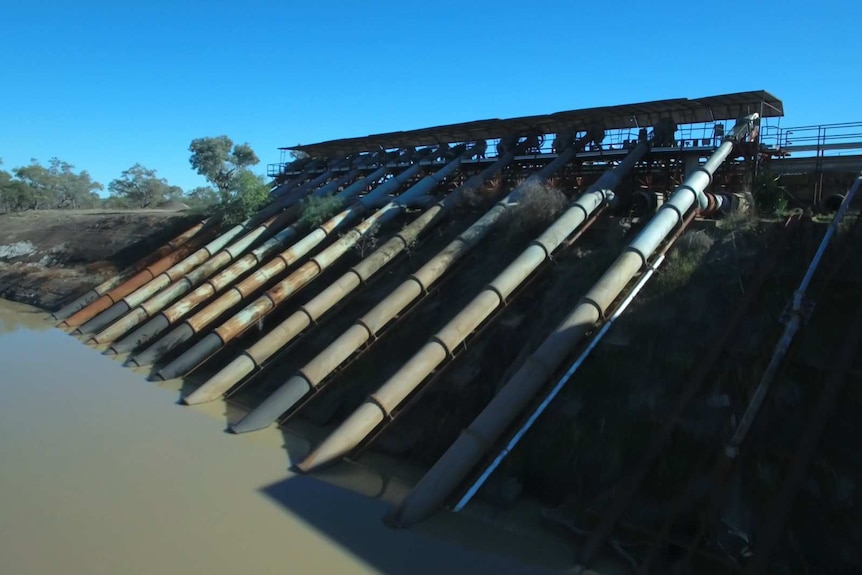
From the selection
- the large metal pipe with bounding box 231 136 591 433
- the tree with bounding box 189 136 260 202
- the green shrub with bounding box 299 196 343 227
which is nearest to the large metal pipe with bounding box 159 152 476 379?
the green shrub with bounding box 299 196 343 227

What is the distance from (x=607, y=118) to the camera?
18.9m

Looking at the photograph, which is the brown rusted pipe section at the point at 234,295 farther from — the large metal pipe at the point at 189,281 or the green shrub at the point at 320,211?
the large metal pipe at the point at 189,281

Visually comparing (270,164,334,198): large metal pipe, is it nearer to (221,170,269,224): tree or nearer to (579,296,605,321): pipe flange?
(221,170,269,224): tree

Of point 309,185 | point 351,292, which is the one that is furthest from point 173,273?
point 351,292

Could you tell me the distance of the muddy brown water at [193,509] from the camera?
7.17m

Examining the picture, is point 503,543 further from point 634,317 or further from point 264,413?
point 264,413

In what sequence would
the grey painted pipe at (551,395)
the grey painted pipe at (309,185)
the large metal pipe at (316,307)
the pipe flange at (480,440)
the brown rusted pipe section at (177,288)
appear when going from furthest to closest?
the grey painted pipe at (309,185) < the brown rusted pipe section at (177,288) < the large metal pipe at (316,307) < the pipe flange at (480,440) < the grey painted pipe at (551,395)

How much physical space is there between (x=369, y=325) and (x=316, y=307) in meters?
2.31

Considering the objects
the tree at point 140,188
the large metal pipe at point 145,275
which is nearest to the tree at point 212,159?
the tree at point 140,188

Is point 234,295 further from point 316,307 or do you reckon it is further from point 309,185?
point 309,185

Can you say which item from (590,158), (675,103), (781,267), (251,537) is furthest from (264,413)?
(675,103)

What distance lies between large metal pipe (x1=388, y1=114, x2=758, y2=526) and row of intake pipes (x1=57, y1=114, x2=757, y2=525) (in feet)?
0.07

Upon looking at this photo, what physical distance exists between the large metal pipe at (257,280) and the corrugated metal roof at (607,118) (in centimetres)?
373

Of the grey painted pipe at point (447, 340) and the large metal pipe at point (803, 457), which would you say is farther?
the grey painted pipe at point (447, 340)
